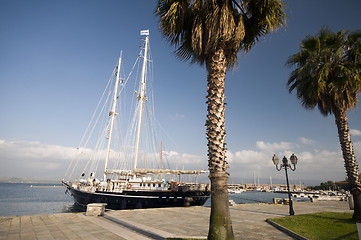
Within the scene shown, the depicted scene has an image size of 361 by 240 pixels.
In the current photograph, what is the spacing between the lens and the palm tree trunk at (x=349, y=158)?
10477 mm

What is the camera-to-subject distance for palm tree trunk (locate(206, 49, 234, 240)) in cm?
540

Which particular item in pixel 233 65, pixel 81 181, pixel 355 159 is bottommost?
pixel 81 181

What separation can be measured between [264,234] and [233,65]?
7369 mm

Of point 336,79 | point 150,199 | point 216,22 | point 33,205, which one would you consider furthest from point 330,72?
point 33,205

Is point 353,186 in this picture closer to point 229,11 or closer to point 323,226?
point 323,226

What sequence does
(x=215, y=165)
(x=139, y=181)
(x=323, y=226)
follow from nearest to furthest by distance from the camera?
(x=215, y=165) < (x=323, y=226) < (x=139, y=181)

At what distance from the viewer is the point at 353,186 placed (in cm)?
1080

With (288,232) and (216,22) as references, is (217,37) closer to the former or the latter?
(216,22)

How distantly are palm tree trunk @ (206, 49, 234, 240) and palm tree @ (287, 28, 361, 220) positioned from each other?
846 centimetres

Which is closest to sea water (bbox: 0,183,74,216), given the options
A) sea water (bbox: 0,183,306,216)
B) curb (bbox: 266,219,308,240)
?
sea water (bbox: 0,183,306,216)

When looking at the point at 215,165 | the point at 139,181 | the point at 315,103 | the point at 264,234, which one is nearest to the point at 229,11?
the point at 215,165

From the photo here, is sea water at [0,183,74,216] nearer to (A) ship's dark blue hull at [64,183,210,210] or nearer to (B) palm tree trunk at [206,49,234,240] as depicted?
(A) ship's dark blue hull at [64,183,210,210]

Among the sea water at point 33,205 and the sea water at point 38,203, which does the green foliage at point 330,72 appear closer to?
the sea water at point 38,203

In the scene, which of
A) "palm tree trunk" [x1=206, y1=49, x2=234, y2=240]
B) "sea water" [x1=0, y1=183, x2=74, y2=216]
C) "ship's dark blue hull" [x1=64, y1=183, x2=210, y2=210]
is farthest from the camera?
"sea water" [x1=0, y1=183, x2=74, y2=216]
